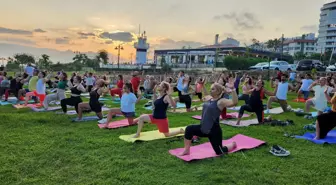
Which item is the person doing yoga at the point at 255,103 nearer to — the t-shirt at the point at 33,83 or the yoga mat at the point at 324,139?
the yoga mat at the point at 324,139

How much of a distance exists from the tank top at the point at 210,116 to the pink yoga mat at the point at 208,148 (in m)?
0.57

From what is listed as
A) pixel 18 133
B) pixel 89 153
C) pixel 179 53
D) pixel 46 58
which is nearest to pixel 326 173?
pixel 89 153

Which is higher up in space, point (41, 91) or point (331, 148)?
point (41, 91)

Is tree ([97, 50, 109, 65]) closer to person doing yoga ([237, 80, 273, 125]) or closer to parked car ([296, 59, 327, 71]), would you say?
parked car ([296, 59, 327, 71])

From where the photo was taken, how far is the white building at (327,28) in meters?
107

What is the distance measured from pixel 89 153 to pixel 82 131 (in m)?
1.98

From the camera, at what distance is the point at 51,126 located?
A: 26.9 feet

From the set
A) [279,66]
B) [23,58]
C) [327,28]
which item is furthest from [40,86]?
[327,28]

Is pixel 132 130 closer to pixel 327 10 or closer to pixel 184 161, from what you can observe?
pixel 184 161

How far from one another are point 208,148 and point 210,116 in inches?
45.0

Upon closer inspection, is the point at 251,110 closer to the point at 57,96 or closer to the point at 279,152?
the point at 279,152

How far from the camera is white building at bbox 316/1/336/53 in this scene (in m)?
107

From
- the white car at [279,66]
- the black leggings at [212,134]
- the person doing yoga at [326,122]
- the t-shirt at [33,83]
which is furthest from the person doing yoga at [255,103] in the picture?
the white car at [279,66]

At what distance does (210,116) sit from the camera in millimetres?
5305
